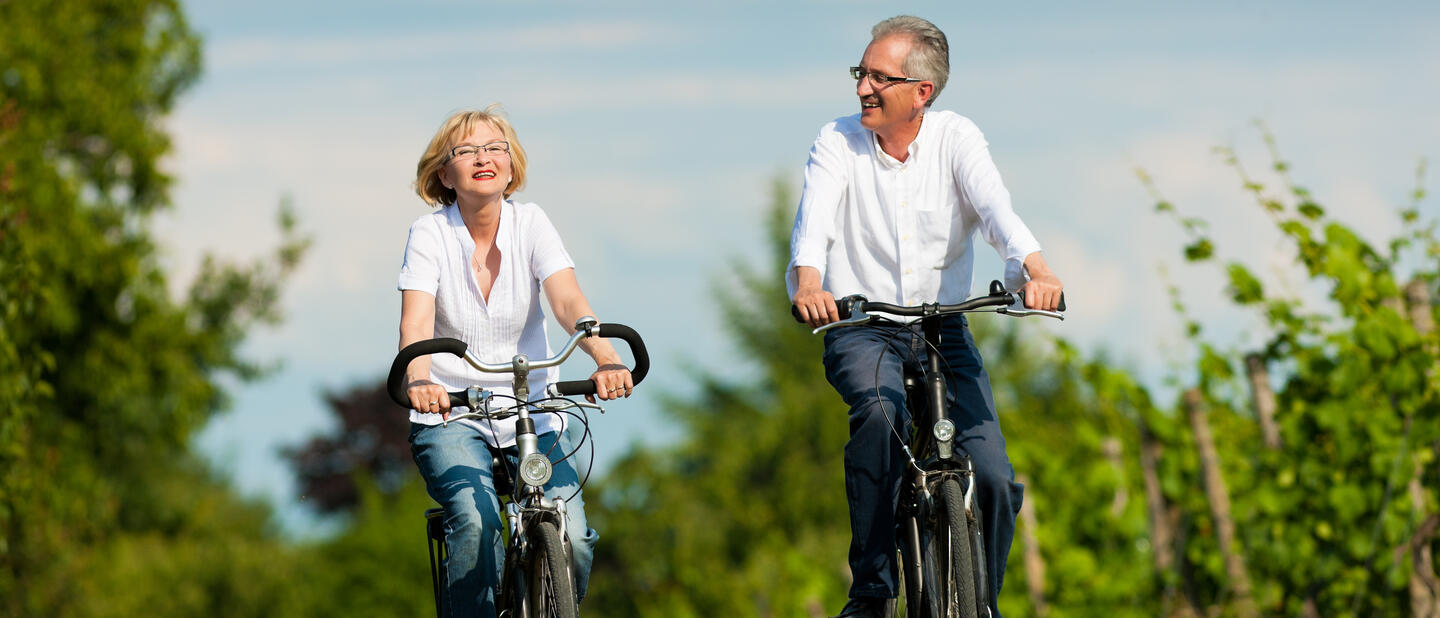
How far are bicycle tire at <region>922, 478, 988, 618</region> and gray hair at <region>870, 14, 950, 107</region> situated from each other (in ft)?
4.39

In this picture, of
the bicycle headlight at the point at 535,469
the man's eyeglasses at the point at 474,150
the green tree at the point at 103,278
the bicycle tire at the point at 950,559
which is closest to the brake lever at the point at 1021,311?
the bicycle tire at the point at 950,559

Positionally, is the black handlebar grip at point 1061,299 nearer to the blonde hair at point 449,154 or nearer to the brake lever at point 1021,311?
the brake lever at point 1021,311

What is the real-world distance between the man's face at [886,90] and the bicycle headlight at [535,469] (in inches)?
63.0

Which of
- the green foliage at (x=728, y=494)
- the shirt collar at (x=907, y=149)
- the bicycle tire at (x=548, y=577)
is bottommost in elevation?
the bicycle tire at (x=548, y=577)

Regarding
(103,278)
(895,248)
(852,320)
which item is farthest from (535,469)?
(103,278)

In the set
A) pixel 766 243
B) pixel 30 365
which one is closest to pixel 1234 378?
pixel 30 365

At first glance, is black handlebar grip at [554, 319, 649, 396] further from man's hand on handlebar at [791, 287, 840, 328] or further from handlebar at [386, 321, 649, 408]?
man's hand on handlebar at [791, 287, 840, 328]

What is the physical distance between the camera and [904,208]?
5.31 m

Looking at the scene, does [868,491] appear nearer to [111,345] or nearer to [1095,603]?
[1095,603]

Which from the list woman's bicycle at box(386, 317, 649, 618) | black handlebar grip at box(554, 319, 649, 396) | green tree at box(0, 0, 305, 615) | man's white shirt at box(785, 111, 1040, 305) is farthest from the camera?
green tree at box(0, 0, 305, 615)

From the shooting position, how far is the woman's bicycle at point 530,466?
4.52m

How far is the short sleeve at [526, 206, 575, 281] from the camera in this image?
518 centimetres

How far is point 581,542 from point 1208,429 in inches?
189

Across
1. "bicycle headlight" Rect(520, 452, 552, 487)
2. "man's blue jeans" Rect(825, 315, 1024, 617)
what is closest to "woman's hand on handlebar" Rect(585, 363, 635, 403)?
"bicycle headlight" Rect(520, 452, 552, 487)
